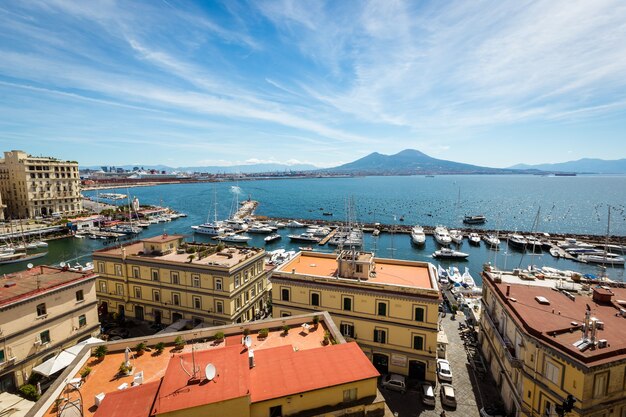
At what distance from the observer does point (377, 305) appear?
1050 inches

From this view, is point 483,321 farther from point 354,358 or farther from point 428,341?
point 354,358

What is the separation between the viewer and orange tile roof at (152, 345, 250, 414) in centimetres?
1223

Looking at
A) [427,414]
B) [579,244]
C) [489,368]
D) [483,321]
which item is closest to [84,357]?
[427,414]

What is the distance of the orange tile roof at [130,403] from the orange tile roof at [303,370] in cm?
407

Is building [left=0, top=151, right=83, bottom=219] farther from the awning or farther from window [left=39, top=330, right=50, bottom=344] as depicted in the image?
the awning

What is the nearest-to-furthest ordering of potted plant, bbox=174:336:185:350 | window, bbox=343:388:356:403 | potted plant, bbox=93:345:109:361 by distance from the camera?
window, bbox=343:388:356:403
potted plant, bbox=93:345:109:361
potted plant, bbox=174:336:185:350

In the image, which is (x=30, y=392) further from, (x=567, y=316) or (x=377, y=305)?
(x=567, y=316)

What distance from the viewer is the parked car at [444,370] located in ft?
86.3

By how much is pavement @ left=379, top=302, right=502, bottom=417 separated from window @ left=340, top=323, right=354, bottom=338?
4.68 meters

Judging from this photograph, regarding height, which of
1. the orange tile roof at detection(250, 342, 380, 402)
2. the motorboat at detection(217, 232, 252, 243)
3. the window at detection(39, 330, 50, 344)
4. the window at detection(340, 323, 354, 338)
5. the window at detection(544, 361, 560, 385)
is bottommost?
the motorboat at detection(217, 232, 252, 243)

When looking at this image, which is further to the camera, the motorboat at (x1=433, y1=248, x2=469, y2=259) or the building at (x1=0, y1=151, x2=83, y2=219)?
the building at (x1=0, y1=151, x2=83, y2=219)

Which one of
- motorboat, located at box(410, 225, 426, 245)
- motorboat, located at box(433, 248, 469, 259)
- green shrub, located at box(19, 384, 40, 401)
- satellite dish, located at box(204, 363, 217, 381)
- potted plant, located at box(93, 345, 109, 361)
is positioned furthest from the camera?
motorboat, located at box(410, 225, 426, 245)

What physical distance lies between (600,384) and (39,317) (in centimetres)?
3649

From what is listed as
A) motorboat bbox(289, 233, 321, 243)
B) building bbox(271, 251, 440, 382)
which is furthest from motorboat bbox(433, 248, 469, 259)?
building bbox(271, 251, 440, 382)
